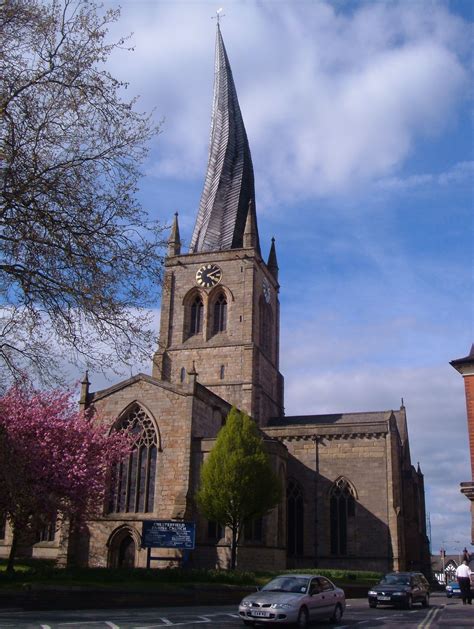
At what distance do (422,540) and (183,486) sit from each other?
25.9m

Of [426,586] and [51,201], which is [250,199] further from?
[51,201]

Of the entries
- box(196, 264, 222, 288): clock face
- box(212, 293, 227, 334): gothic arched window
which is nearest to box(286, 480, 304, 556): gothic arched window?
box(212, 293, 227, 334): gothic arched window

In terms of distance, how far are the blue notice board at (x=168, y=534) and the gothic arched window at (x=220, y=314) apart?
2443 cm

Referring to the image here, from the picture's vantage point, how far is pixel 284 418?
164 feet

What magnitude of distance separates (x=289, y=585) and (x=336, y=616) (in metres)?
1.72

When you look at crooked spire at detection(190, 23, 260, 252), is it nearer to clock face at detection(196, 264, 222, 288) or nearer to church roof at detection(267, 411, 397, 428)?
clock face at detection(196, 264, 222, 288)

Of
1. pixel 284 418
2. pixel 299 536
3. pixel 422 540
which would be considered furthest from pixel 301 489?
pixel 422 540

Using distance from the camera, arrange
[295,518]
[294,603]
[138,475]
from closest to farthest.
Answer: [294,603] → [138,475] → [295,518]

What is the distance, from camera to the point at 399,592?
22641 mm

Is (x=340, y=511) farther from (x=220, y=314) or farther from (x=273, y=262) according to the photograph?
(x=273, y=262)

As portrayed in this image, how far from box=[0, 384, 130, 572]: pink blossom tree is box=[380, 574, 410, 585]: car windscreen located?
13.4m

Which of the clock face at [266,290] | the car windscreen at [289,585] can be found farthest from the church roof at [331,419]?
the car windscreen at [289,585]

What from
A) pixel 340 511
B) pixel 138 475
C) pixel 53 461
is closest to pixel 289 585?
pixel 53 461

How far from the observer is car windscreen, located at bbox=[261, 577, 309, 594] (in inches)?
624
